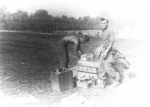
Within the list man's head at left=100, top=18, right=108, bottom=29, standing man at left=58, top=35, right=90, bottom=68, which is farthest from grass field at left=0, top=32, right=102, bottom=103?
man's head at left=100, top=18, right=108, bottom=29

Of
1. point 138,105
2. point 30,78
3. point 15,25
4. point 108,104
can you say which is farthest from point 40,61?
point 138,105

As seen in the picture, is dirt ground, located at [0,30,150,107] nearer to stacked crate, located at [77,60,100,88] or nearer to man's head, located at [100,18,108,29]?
stacked crate, located at [77,60,100,88]

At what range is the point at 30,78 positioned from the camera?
469 centimetres

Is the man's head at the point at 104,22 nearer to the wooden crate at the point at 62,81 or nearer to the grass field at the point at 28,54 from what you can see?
the grass field at the point at 28,54

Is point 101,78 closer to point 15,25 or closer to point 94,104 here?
point 94,104

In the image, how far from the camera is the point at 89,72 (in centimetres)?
423

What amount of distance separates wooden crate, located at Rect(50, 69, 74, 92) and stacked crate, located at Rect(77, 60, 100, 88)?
25cm

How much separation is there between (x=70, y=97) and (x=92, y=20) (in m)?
2.07

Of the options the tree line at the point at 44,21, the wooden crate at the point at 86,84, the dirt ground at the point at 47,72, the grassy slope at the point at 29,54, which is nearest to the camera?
the dirt ground at the point at 47,72

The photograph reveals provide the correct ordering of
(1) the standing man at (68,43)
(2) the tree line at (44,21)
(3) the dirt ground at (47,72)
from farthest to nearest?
(2) the tree line at (44,21) → (1) the standing man at (68,43) → (3) the dirt ground at (47,72)

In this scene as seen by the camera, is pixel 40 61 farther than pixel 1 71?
Yes

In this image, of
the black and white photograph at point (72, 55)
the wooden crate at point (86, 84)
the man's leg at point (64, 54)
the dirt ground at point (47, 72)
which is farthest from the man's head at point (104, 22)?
the wooden crate at point (86, 84)

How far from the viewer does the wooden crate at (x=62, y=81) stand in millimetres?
3943

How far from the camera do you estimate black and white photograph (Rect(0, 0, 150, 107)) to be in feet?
12.7
